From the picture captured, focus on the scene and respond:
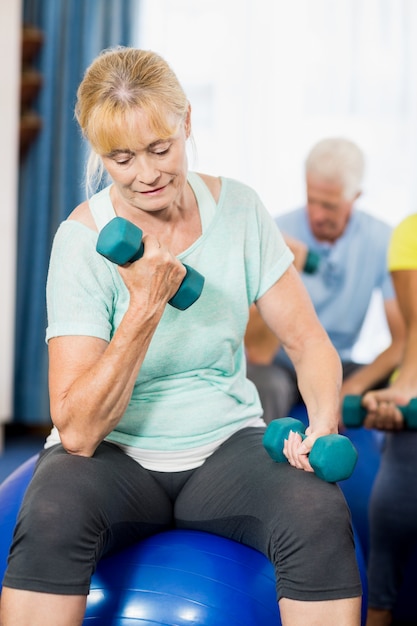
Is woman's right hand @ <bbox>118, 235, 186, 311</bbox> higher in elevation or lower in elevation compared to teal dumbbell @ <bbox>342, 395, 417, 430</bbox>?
higher

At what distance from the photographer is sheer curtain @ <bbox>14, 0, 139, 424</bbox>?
3.91 m

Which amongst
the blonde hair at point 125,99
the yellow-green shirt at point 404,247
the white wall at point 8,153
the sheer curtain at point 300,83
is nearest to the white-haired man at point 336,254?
the yellow-green shirt at point 404,247

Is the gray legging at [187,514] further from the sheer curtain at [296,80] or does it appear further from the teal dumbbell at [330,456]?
the sheer curtain at [296,80]

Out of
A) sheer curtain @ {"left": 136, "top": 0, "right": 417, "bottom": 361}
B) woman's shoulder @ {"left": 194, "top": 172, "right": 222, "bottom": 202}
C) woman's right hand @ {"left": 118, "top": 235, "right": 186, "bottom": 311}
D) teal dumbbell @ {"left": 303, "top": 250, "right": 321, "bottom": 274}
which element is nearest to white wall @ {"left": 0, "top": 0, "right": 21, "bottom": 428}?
sheer curtain @ {"left": 136, "top": 0, "right": 417, "bottom": 361}

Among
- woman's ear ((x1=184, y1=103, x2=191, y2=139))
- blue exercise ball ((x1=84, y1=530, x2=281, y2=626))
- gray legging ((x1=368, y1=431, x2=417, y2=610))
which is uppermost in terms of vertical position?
woman's ear ((x1=184, y1=103, x2=191, y2=139))

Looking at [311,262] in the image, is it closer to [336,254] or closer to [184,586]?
[336,254]

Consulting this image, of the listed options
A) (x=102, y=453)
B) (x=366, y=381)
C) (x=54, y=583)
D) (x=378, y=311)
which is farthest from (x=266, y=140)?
(x=54, y=583)

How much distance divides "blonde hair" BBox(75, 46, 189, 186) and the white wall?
2188mm

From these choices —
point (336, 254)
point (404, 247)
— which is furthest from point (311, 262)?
point (404, 247)

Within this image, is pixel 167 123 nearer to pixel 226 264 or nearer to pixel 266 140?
pixel 226 264

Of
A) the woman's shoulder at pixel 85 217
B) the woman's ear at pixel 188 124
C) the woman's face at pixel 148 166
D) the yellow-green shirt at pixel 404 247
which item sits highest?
the woman's ear at pixel 188 124

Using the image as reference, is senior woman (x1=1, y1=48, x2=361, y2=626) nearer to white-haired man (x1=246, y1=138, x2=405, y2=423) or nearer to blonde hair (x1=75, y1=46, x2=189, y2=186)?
blonde hair (x1=75, y1=46, x2=189, y2=186)

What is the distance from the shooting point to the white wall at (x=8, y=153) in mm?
3510

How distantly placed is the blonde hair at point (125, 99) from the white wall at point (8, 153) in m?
2.19
